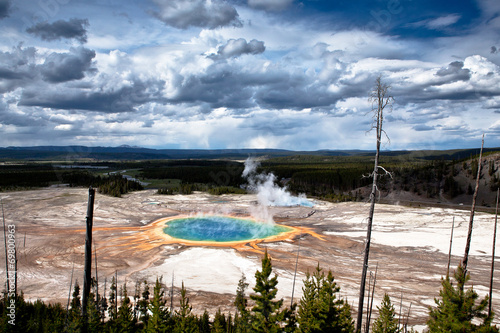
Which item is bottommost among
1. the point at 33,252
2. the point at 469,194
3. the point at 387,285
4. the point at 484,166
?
the point at 33,252

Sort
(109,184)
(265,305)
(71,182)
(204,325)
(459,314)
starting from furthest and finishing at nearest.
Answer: (71,182) → (109,184) → (204,325) → (265,305) → (459,314)

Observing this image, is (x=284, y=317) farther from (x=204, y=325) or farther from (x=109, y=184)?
(x=109, y=184)

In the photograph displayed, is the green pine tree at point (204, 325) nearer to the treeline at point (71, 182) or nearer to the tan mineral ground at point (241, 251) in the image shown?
the tan mineral ground at point (241, 251)

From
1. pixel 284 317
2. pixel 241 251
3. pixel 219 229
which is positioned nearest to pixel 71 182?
pixel 219 229

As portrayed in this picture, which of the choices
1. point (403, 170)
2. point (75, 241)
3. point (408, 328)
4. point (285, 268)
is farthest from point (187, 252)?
point (403, 170)

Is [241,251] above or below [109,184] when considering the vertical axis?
below

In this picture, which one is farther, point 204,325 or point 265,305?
point 204,325

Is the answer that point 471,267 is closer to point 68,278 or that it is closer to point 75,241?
point 68,278
